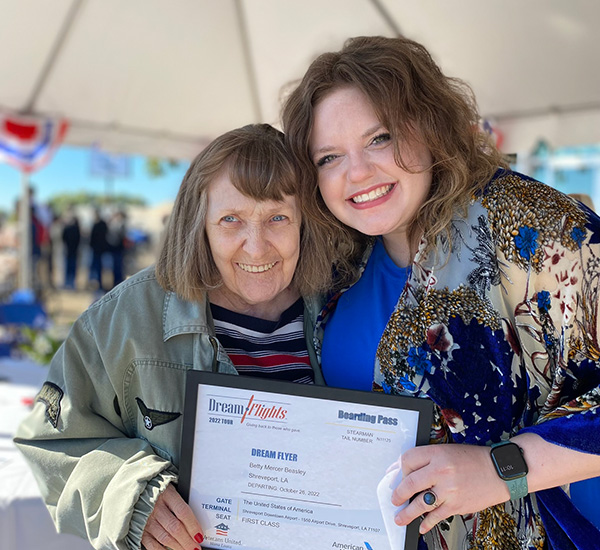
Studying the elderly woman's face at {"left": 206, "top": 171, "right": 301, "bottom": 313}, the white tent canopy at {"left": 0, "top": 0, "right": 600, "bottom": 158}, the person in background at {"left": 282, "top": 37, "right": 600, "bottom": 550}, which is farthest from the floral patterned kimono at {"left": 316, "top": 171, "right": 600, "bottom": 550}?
the white tent canopy at {"left": 0, "top": 0, "right": 600, "bottom": 158}

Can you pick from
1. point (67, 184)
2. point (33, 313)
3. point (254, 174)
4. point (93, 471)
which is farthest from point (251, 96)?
point (67, 184)

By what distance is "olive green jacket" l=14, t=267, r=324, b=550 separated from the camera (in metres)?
1.69

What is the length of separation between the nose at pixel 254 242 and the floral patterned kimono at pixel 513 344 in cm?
50

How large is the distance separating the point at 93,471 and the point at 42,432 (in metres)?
0.21

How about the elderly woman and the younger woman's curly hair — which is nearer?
the elderly woman

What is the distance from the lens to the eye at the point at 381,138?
→ 175cm

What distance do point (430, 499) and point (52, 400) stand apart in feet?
3.56

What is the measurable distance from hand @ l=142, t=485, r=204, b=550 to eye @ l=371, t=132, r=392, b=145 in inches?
44.2

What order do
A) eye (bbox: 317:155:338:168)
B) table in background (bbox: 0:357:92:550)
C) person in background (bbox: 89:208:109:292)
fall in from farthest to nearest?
1. person in background (bbox: 89:208:109:292)
2. table in background (bbox: 0:357:92:550)
3. eye (bbox: 317:155:338:168)

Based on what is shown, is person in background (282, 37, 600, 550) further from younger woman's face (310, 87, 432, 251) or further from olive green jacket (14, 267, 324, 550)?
olive green jacket (14, 267, 324, 550)

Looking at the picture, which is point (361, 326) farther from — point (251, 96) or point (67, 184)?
point (67, 184)

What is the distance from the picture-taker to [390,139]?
1.76 meters

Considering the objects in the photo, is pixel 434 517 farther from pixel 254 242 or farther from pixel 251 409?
pixel 254 242

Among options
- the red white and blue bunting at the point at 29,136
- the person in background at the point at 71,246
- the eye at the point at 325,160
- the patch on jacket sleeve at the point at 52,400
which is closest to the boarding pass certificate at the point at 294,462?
the patch on jacket sleeve at the point at 52,400
